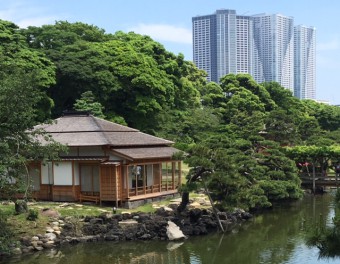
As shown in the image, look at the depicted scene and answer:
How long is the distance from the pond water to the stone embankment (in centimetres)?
37

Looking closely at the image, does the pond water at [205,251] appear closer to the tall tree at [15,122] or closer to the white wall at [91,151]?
the tall tree at [15,122]

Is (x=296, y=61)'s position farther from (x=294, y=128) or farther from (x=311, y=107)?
(x=294, y=128)

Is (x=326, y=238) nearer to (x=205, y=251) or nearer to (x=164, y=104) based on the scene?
(x=205, y=251)

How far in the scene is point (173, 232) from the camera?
61.0 feet

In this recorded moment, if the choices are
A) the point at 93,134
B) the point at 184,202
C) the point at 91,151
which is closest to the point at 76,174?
the point at 91,151

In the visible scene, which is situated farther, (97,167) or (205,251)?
(97,167)

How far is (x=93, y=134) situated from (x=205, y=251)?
8.77m

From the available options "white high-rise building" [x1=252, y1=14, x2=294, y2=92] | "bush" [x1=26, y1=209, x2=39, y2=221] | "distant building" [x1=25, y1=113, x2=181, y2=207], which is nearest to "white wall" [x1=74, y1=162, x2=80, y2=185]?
"distant building" [x1=25, y1=113, x2=181, y2=207]

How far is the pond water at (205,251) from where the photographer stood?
640 inches

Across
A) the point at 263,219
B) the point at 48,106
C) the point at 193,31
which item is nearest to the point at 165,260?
the point at 263,219

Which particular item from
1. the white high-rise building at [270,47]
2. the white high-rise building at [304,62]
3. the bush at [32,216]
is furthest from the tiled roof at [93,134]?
the white high-rise building at [304,62]

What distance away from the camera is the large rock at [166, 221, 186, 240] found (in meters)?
18.5

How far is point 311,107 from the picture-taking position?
6384 centimetres

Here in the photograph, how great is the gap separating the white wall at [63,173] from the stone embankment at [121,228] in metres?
3.65
